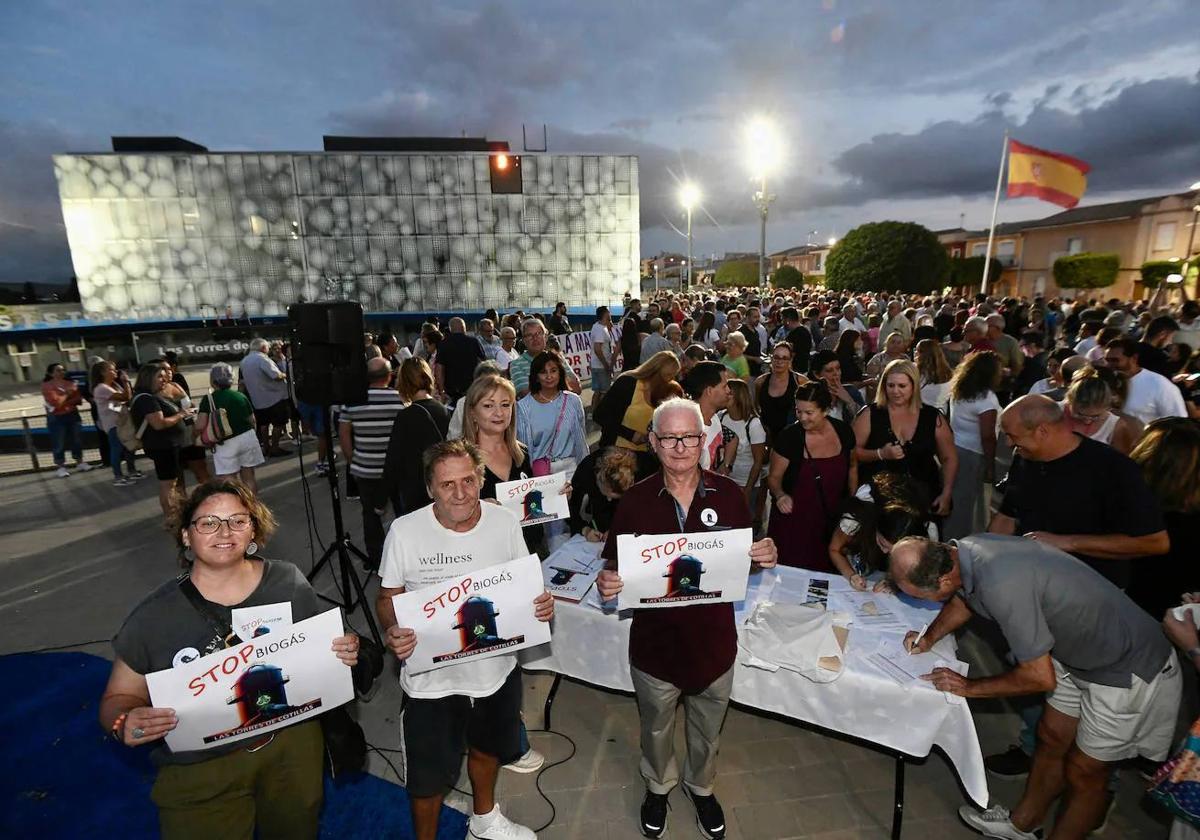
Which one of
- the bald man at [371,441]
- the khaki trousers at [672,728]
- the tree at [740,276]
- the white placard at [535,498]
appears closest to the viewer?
the khaki trousers at [672,728]

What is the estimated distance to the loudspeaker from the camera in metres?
4.41

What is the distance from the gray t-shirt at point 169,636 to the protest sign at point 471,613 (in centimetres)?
55

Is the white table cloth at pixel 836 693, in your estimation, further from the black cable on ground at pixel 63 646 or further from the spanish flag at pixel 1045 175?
the spanish flag at pixel 1045 175

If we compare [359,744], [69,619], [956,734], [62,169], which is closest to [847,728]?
[956,734]

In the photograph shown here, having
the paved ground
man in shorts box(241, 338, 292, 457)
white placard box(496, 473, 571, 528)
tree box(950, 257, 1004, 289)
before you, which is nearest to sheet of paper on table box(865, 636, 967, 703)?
the paved ground

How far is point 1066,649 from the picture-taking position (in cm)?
241

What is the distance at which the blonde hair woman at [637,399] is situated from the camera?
193 inches

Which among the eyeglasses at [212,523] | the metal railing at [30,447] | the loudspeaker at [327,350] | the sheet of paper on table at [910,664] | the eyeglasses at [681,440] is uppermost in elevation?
the loudspeaker at [327,350]

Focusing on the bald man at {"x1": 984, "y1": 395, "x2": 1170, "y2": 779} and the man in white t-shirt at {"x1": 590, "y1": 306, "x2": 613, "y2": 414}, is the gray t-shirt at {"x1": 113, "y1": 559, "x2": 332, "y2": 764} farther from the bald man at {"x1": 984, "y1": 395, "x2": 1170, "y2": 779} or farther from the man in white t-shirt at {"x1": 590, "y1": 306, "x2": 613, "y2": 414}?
the man in white t-shirt at {"x1": 590, "y1": 306, "x2": 613, "y2": 414}

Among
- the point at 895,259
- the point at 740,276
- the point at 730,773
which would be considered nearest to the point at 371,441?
the point at 730,773

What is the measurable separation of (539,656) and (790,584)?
156cm

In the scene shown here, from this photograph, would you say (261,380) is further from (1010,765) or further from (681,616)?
(1010,765)

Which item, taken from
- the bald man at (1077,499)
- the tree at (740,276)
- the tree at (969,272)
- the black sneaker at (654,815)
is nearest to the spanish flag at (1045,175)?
the bald man at (1077,499)

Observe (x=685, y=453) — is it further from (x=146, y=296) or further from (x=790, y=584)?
(x=146, y=296)
